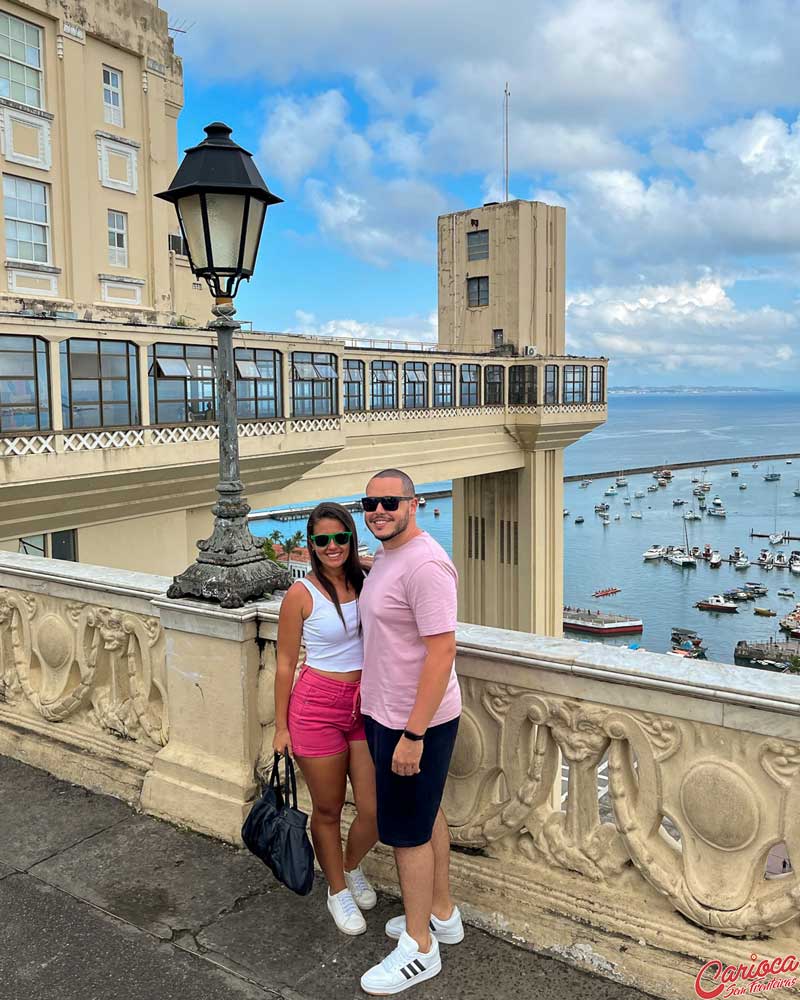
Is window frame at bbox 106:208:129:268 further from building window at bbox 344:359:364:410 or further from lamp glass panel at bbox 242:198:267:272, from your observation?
lamp glass panel at bbox 242:198:267:272

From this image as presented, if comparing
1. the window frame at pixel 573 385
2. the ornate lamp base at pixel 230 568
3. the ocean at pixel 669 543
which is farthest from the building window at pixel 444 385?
the ocean at pixel 669 543

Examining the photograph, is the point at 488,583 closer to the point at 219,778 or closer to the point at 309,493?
the point at 309,493

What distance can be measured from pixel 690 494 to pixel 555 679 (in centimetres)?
13300

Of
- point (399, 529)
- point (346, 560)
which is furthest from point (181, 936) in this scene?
point (399, 529)

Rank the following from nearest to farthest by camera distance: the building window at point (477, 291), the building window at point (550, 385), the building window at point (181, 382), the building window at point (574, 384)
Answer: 1. the building window at point (181, 382)
2. the building window at point (550, 385)
3. the building window at point (574, 384)
4. the building window at point (477, 291)

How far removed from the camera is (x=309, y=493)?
25.4m

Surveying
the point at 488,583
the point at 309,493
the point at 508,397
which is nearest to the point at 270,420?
the point at 309,493

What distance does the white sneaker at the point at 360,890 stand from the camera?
11.2 feet

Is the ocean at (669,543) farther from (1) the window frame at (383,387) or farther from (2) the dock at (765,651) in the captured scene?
(1) the window frame at (383,387)

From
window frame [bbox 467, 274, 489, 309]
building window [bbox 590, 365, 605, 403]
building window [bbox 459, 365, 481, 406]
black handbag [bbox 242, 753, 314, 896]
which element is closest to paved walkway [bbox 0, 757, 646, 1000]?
black handbag [bbox 242, 753, 314, 896]

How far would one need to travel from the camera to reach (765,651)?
55.3m

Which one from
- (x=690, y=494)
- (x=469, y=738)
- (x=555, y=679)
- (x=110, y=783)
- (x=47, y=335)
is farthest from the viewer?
(x=690, y=494)

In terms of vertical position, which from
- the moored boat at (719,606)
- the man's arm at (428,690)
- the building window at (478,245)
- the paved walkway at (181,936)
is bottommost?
the moored boat at (719,606)

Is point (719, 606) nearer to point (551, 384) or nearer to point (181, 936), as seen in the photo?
point (551, 384)
